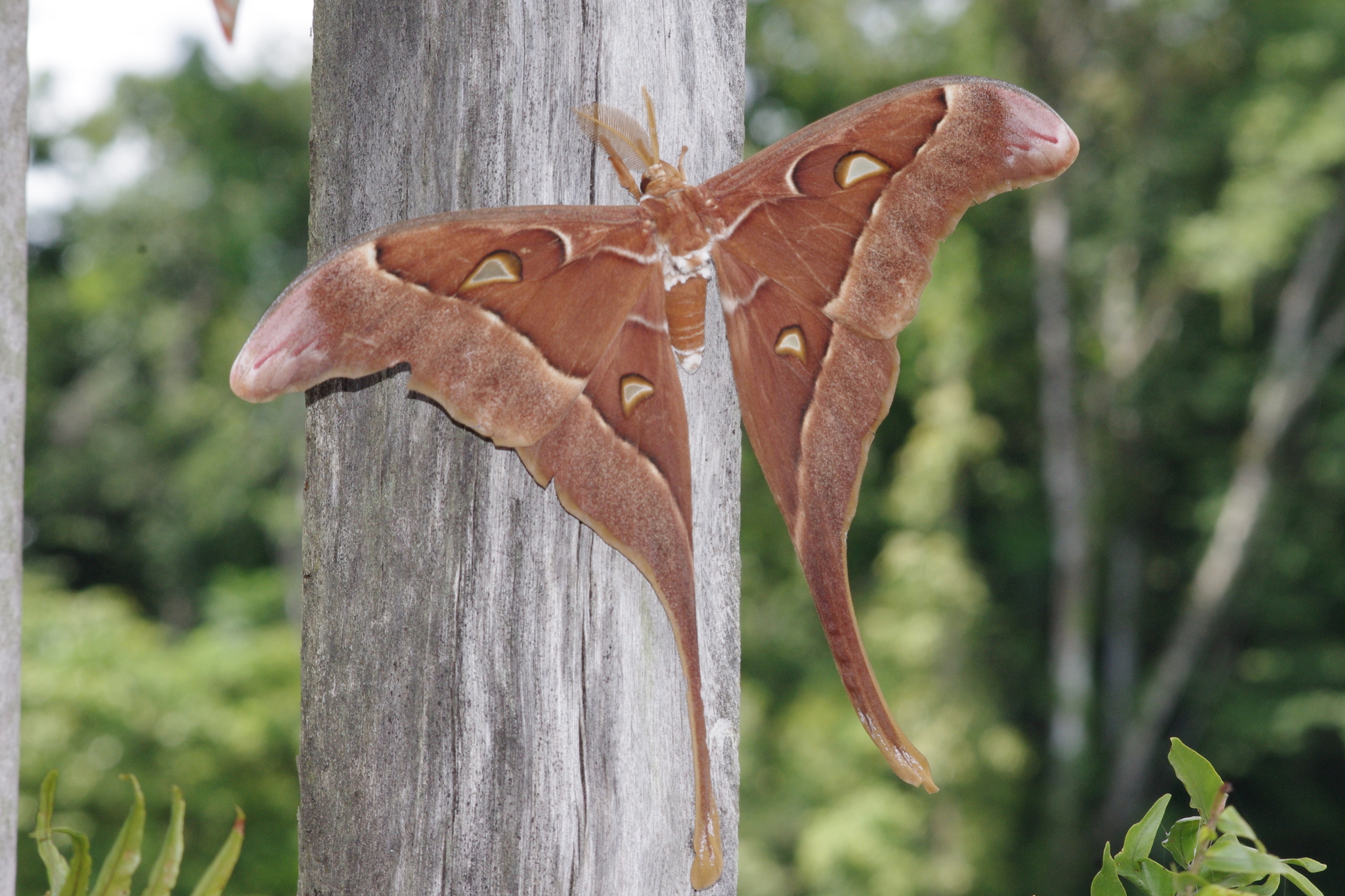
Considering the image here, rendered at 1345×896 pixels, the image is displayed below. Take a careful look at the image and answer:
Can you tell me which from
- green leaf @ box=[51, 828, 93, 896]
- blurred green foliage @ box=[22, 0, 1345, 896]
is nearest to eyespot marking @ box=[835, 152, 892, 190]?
green leaf @ box=[51, 828, 93, 896]

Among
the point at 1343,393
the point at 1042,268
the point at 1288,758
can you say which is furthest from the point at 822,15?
the point at 1288,758

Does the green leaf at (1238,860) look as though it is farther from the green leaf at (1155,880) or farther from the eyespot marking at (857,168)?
the eyespot marking at (857,168)

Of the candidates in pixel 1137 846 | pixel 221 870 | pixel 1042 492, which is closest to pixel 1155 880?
pixel 1137 846

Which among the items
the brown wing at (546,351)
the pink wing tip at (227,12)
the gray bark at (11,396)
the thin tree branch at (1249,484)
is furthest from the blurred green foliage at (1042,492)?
the brown wing at (546,351)

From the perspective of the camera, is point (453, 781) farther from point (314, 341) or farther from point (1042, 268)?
point (1042, 268)

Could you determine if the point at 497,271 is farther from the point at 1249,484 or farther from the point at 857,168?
the point at 1249,484

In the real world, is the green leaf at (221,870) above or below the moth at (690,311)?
below

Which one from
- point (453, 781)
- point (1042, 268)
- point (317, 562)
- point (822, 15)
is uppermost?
point (822, 15)
